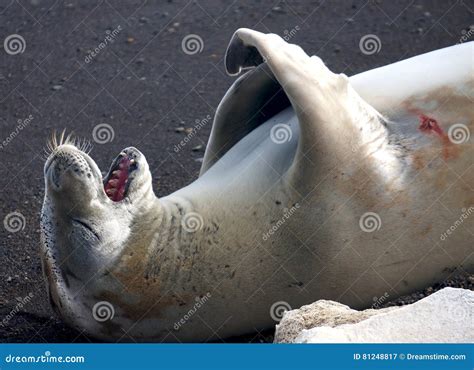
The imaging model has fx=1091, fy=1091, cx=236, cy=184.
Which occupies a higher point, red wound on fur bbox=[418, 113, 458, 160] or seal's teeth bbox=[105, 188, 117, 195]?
red wound on fur bbox=[418, 113, 458, 160]

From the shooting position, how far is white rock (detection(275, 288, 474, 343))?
308 cm

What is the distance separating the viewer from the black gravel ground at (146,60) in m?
5.82

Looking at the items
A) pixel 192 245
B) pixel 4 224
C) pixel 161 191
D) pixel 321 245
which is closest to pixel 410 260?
pixel 321 245

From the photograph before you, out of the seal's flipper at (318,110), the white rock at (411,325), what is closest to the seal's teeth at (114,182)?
the seal's flipper at (318,110)

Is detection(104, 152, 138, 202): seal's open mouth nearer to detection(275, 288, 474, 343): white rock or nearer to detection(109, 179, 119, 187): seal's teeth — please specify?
detection(109, 179, 119, 187): seal's teeth

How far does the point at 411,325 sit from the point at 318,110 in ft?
3.73

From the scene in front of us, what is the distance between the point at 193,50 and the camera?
21.8 ft

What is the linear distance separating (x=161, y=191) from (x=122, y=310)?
1.51m

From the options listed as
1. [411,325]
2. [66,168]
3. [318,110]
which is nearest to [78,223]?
[66,168]

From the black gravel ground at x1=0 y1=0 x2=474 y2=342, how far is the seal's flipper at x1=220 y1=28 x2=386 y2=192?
4.84 feet

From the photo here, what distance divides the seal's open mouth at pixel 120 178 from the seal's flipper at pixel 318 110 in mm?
625

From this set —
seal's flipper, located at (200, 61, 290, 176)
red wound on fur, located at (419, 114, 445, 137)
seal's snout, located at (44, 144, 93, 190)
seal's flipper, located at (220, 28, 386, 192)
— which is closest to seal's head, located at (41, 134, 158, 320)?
seal's snout, located at (44, 144, 93, 190)

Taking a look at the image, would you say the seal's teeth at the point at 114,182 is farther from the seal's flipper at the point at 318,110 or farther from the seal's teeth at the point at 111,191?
the seal's flipper at the point at 318,110

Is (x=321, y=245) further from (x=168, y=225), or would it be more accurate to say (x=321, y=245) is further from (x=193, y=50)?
(x=193, y=50)
